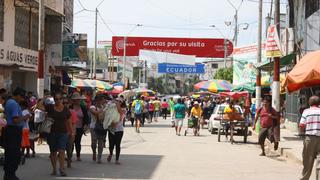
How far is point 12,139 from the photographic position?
1145cm

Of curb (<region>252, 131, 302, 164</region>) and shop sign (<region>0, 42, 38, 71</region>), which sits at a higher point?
shop sign (<region>0, 42, 38, 71</region>)

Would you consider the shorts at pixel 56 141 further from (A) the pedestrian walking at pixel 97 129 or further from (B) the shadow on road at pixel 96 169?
(A) the pedestrian walking at pixel 97 129

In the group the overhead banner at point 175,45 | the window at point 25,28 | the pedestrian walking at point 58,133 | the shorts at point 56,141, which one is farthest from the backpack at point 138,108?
the overhead banner at point 175,45

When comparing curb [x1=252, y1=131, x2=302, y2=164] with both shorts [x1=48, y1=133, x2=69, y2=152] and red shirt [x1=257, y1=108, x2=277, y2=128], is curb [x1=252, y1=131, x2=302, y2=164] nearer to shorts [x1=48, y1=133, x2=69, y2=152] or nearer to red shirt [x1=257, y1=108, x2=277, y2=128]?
red shirt [x1=257, y1=108, x2=277, y2=128]

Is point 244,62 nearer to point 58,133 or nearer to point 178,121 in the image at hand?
point 178,121

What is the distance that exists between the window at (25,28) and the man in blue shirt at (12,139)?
15.9m

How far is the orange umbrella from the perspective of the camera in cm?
1573

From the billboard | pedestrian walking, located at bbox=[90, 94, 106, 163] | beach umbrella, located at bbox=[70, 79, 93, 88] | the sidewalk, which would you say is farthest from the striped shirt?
the billboard

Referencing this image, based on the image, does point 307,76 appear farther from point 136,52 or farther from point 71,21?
point 136,52

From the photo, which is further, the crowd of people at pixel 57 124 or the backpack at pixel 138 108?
the backpack at pixel 138 108

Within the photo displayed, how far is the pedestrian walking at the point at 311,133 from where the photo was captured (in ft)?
37.0

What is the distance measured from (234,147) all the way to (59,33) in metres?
14.8

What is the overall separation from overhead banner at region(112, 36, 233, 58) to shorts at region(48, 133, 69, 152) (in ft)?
134

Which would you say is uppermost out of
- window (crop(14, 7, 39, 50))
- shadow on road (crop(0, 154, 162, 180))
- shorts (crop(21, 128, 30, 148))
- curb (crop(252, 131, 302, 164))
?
window (crop(14, 7, 39, 50))
